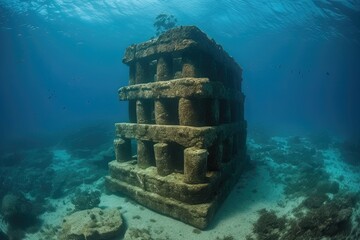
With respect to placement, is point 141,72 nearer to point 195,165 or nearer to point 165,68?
point 165,68

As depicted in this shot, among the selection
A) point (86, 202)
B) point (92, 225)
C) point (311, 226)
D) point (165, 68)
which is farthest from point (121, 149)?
point (311, 226)

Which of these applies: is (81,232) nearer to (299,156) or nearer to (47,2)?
(299,156)

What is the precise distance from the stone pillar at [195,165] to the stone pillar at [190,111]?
0.93 metres

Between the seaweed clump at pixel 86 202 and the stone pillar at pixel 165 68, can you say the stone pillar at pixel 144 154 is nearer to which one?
the seaweed clump at pixel 86 202

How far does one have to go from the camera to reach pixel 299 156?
61.6 feet

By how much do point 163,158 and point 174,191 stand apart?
3.72 ft

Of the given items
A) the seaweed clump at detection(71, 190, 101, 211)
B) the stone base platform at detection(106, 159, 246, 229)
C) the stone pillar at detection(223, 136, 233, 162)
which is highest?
the stone pillar at detection(223, 136, 233, 162)

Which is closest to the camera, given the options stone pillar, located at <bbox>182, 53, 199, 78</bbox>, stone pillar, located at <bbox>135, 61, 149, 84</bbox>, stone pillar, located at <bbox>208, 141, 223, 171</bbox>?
stone pillar, located at <bbox>208, 141, 223, 171</bbox>

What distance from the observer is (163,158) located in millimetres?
7812

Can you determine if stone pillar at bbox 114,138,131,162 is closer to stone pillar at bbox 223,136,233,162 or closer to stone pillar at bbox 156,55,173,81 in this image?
stone pillar at bbox 156,55,173,81

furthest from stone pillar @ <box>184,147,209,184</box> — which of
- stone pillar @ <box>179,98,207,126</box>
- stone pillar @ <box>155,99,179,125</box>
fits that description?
stone pillar @ <box>155,99,179,125</box>

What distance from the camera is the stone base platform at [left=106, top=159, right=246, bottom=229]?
22.8ft

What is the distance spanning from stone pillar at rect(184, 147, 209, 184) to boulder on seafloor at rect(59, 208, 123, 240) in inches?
102

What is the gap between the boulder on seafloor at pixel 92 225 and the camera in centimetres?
656
